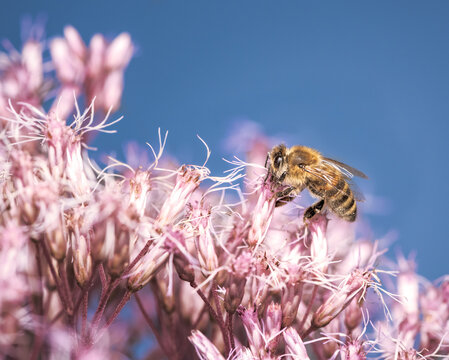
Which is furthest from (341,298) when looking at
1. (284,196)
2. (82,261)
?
(82,261)

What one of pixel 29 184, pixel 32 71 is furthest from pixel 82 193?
pixel 32 71

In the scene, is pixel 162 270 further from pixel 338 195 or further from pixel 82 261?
pixel 338 195

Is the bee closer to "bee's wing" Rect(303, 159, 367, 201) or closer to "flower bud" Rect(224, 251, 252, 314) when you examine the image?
"bee's wing" Rect(303, 159, 367, 201)

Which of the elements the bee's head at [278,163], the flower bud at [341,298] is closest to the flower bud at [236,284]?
the flower bud at [341,298]

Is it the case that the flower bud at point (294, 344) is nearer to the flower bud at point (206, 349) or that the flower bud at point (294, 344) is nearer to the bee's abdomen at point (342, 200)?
the flower bud at point (206, 349)

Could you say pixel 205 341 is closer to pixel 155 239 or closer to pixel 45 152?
pixel 155 239

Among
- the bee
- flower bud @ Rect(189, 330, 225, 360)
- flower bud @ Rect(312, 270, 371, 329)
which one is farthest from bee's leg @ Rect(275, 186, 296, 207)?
flower bud @ Rect(189, 330, 225, 360)

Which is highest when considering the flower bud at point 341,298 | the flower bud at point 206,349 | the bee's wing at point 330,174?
the bee's wing at point 330,174
